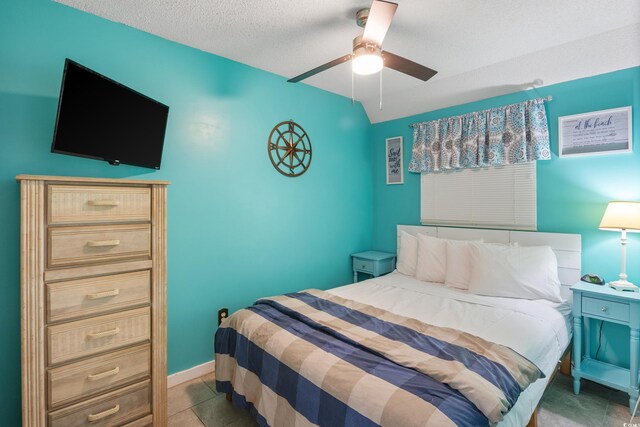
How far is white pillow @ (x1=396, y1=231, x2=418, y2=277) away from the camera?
129 inches

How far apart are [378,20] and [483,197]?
7.31ft

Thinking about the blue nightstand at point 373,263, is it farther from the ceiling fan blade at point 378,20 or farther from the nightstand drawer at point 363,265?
the ceiling fan blade at point 378,20

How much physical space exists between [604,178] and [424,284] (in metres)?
1.67

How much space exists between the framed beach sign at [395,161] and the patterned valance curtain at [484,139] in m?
0.21

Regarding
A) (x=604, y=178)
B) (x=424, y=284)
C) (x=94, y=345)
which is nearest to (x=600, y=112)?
(x=604, y=178)

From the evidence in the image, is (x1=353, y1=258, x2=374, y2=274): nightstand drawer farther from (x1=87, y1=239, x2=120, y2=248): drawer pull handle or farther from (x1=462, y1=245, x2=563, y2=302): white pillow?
(x1=87, y1=239, x2=120, y2=248): drawer pull handle

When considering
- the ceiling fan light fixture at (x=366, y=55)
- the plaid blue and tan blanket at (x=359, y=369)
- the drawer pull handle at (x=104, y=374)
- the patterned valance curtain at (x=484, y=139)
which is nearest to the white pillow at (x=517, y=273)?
the patterned valance curtain at (x=484, y=139)

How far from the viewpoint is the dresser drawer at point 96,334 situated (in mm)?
1541

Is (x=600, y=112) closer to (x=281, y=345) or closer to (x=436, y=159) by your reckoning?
(x=436, y=159)

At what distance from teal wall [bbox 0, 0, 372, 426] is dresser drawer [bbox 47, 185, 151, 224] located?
1.85 ft

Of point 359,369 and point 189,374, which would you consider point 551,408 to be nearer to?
point 359,369

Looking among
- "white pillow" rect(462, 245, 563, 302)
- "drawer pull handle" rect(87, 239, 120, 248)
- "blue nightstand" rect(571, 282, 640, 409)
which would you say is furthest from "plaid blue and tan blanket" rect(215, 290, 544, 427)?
"blue nightstand" rect(571, 282, 640, 409)

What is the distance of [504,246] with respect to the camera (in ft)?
8.98

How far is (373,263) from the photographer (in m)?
3.62
